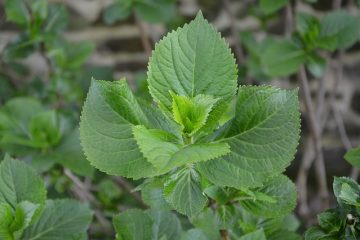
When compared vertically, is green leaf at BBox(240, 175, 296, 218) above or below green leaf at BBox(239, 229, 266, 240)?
above

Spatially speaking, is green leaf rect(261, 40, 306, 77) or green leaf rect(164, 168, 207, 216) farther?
green leaf rect(261, 40, 306, 77)

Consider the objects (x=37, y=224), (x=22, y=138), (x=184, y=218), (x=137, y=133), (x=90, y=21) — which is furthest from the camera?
(x=90, y=21)

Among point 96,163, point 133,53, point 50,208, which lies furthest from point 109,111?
point 133,53

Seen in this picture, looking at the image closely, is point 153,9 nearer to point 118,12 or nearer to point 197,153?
point 118,12

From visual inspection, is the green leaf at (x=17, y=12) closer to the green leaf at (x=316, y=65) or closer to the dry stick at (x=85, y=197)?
the dry stick at (x=85, y=197)

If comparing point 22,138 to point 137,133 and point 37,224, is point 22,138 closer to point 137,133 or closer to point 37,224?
point 37,224

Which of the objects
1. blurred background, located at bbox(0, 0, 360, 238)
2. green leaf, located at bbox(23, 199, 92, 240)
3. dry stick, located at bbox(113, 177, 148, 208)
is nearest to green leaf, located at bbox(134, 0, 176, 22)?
blurred background, located at bbox(0, 0, 360, 238)

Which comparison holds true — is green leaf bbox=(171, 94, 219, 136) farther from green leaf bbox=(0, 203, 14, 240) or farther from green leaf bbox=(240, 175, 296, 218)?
green leaf bbox=(0, 203, 14, 240)

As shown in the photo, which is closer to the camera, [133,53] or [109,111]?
[109,111]

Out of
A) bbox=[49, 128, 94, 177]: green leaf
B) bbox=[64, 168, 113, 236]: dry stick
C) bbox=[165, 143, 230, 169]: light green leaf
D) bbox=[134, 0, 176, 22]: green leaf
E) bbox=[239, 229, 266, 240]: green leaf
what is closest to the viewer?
bbox=[165, 143, 230, 169]: light green leaf
